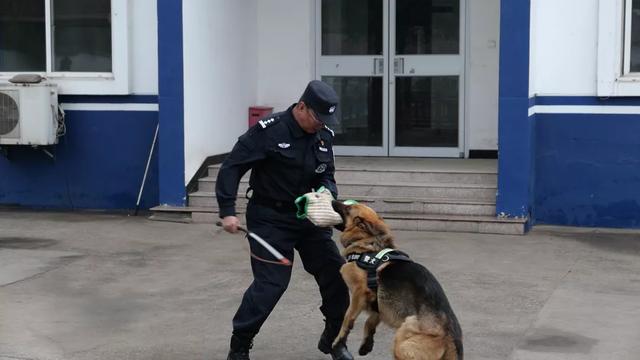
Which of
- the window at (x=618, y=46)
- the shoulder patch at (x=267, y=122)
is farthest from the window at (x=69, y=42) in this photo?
the shoulder patch at (x=267, y=122)

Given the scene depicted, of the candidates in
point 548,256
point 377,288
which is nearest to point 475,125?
point 548,256

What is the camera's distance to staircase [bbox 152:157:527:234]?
31.3 ft

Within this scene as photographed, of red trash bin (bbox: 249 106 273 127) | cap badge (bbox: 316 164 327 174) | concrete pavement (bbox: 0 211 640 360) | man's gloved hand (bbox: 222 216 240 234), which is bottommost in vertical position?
concrete pavement (bbox: 0 211 640 360)

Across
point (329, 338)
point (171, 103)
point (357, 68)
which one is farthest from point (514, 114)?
point (329, 338)

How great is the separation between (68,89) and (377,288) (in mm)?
7118

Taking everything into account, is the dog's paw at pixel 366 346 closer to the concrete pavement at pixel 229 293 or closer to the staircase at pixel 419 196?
the concrete pavement at pixel 229 293

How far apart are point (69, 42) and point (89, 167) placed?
1.56 m

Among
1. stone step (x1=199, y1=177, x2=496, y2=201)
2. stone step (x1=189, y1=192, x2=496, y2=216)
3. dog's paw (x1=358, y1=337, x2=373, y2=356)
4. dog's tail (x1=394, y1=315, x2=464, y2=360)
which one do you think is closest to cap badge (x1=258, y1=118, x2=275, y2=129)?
dog's paw (x1=358, y1=337, x2=373, y2=356)

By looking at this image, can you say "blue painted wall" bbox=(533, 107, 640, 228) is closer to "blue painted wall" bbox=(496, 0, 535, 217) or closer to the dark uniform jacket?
"blue painted wall" bbox=(496, 0, 535, 217)

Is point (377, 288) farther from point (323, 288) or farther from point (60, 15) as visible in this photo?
point (60, 15)

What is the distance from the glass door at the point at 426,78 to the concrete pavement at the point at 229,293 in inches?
96.3

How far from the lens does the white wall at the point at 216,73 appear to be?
1028 cm

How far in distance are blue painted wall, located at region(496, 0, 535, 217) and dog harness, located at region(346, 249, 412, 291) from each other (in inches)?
190

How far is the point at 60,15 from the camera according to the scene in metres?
11.1
